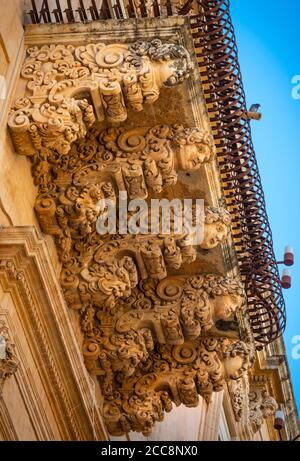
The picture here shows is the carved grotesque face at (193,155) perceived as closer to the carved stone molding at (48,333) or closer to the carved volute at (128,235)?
the carved volute at (128,235)

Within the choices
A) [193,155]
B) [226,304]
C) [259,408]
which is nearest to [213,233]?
[226,304]

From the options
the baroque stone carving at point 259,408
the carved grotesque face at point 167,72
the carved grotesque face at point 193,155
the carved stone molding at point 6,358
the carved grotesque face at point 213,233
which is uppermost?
the carved grotesque face at point 167,72

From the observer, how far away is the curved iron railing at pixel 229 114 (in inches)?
543

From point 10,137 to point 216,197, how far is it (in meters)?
2.80

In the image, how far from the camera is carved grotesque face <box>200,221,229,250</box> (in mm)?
14039

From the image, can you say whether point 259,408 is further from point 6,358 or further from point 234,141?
point 6,358

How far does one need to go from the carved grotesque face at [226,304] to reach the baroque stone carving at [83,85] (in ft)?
8.26

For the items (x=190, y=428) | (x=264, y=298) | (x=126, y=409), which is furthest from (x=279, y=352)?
(x=126, y=409)

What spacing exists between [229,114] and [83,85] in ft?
8.19

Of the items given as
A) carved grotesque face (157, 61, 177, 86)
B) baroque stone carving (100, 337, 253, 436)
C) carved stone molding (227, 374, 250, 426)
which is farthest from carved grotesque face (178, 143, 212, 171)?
carved stone molding (227, 374, 250, 426)

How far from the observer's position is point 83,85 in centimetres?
1262

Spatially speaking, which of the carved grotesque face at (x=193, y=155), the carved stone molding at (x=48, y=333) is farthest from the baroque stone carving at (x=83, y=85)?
the carved stone molding at (x=48, y=333)

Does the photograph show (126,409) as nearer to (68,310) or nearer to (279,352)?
(68,310)

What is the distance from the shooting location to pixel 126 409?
584 inches
